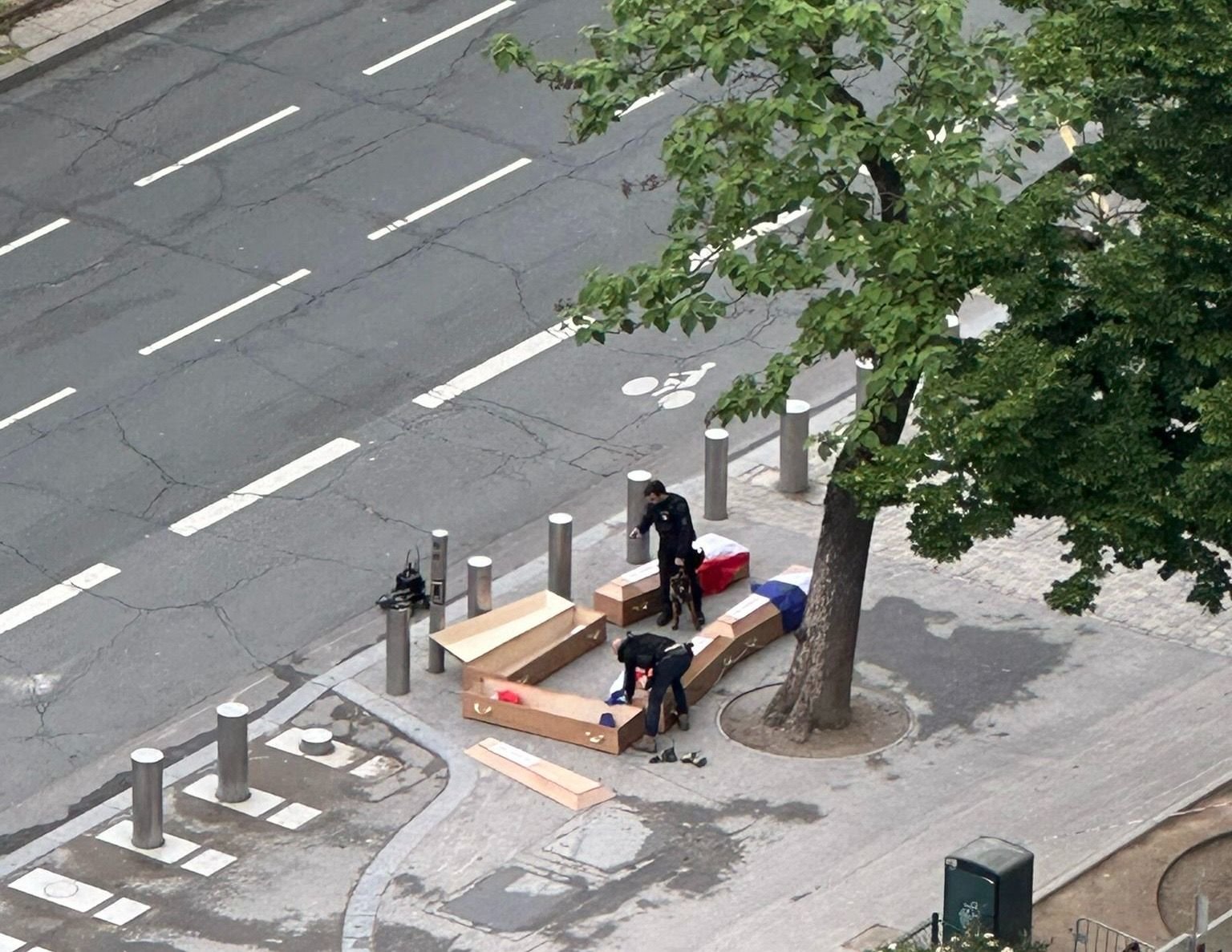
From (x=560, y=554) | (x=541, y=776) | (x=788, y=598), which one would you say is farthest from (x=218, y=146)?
(x=541, y=776)

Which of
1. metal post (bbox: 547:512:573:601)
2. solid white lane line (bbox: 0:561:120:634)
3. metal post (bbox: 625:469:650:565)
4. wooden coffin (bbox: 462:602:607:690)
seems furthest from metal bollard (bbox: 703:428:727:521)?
solid white lane line (bbox: 0:561:120:634)

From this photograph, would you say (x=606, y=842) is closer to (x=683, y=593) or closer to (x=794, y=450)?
(x=683, y=593)

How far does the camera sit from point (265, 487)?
71.9ft

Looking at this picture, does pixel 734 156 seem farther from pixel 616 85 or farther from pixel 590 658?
pixel 590 658

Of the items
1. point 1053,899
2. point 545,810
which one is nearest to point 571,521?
point 545,810

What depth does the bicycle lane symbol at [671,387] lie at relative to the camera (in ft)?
76.3

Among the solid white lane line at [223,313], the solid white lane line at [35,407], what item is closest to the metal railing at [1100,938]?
the solid white lane line at [35,407]

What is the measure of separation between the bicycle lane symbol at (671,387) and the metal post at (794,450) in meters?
1.32

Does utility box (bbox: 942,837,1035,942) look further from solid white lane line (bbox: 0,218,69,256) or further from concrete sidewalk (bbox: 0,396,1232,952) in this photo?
solid white lane line (bbox: 0,218,69,256)

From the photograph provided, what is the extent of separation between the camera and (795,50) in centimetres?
1623

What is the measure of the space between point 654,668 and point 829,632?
1.28 meters

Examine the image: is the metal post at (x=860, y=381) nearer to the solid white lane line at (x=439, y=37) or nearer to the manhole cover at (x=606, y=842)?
the manhole cover at (x=606, y=842)

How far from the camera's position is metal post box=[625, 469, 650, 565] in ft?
68.6

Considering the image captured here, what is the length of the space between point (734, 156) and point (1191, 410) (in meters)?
3.76
